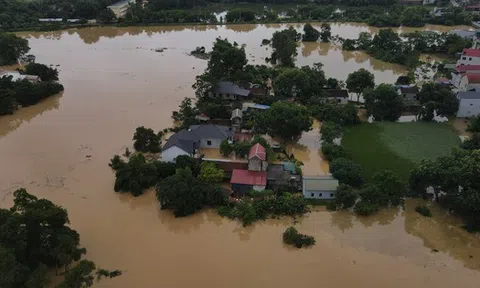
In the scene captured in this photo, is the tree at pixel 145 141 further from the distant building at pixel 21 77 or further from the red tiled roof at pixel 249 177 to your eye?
the distant building at pixel 21 77

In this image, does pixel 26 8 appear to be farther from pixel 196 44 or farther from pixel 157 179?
pixel 157 179

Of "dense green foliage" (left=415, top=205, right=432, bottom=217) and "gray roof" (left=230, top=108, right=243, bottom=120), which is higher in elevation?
"gray roof" (left=230, top=108, right=243, bottom=120)

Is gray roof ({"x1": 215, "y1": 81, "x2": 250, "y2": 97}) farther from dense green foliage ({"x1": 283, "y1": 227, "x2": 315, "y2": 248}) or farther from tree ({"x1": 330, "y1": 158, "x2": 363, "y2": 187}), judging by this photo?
dense green foliage ({"x1": 283, "y1": 227, "x2": 315, "y2": 248})

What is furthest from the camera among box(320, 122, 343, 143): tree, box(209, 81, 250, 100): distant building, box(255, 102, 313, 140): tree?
box(209, 81, 250, 100): distant building

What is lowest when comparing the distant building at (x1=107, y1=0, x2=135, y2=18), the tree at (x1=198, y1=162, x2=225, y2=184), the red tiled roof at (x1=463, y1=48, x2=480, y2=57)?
the tree at (x1=198, y1=162, x2=225, y2=184)

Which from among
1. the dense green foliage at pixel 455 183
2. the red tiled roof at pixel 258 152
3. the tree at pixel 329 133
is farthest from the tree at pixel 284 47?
the dense green foliage at pixel 455 183

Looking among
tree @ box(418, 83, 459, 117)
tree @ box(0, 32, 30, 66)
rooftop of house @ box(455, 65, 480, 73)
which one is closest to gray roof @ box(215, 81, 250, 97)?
tree @ box(418, 83, 459, 117)

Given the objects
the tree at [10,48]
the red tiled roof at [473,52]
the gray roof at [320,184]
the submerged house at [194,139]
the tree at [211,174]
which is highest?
the tree at [10,48]

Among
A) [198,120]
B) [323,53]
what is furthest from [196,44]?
[198,120]
